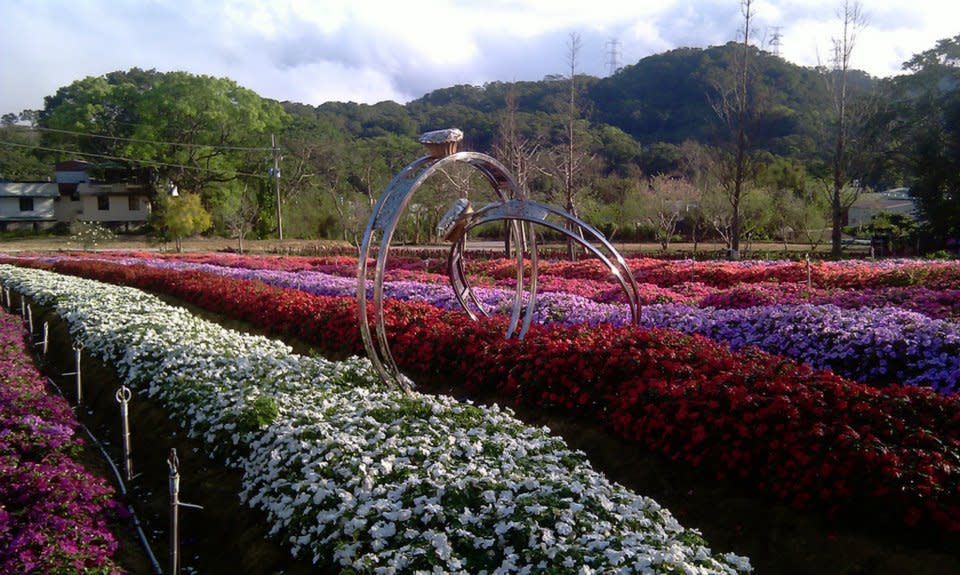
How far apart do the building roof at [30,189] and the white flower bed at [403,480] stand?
5530 centimetres

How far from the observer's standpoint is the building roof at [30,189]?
178ft

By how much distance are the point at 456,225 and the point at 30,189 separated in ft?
190

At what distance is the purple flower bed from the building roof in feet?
182

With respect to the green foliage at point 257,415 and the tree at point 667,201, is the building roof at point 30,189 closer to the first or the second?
the tree at point 667,201

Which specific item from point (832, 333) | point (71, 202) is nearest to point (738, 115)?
point (832, 333)

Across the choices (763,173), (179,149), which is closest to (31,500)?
(763,173)

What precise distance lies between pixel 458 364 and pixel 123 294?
379 inches

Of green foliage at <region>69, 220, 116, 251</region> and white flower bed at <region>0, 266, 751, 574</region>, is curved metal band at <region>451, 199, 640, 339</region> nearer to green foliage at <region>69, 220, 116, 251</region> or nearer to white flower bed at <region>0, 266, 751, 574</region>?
white flower bed at <region>0, 266, 751, 574</region>

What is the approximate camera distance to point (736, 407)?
18.4 feet

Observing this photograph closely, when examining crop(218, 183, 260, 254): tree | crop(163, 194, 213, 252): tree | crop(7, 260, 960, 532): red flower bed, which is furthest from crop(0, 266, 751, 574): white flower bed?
crop(163, 194, 213, 252): tree

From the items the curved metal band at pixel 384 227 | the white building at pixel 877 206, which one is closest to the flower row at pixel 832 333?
the curved metal band at pixel 384 227

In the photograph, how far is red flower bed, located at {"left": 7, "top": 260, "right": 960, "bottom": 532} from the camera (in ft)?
15.3

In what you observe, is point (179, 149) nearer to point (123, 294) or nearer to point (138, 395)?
point (123, 294)

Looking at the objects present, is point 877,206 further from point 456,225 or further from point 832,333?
point 456,225
